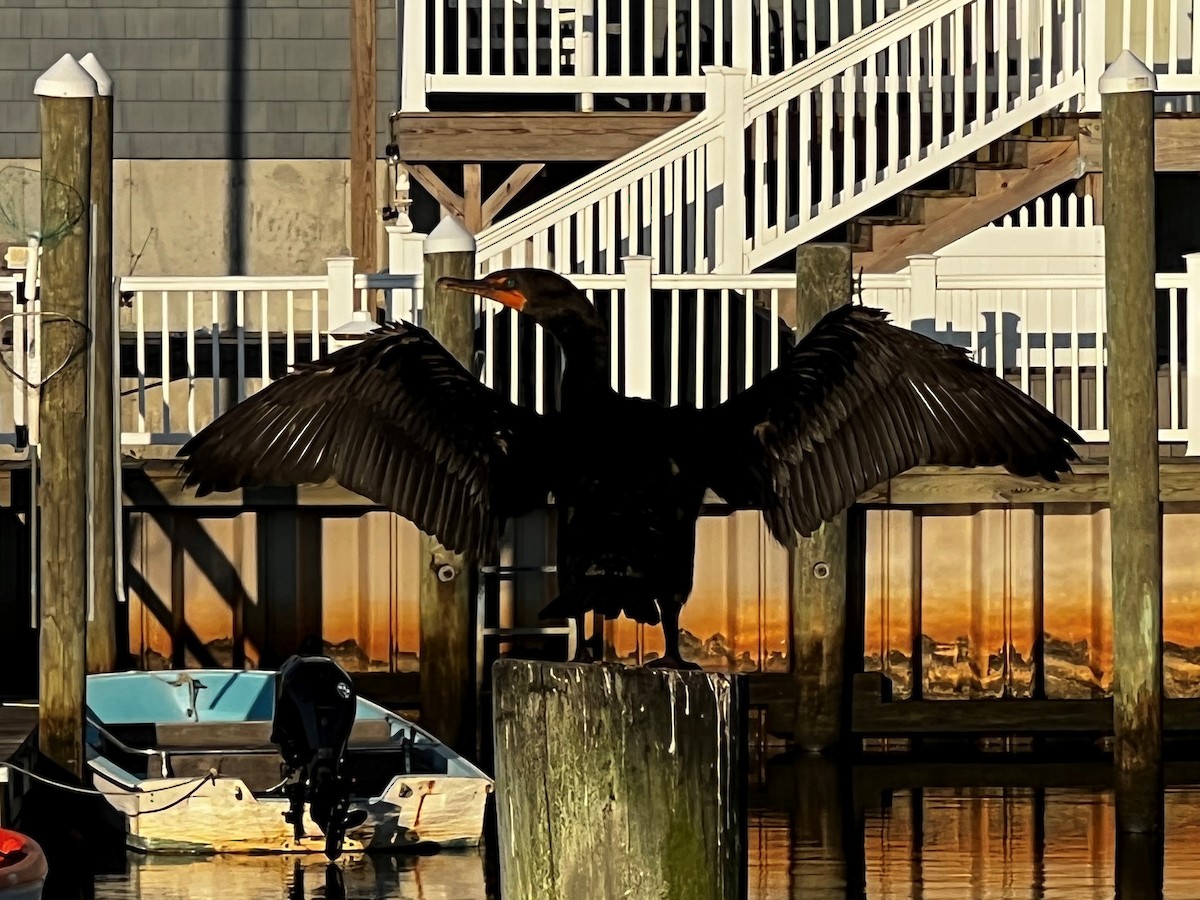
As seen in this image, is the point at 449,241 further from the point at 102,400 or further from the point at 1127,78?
the point at 1127,78

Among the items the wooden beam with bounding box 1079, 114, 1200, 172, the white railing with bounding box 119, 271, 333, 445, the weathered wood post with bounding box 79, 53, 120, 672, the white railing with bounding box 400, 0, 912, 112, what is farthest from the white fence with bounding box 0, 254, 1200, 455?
the white railing with bounding box 400, 0, 912, 112

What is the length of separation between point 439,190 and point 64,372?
6516mm

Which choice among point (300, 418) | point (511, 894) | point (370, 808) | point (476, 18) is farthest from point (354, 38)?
point (511, 894)

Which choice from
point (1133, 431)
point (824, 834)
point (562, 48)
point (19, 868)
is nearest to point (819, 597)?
point (824, 834)

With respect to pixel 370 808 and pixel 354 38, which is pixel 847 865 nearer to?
pixel 370 808

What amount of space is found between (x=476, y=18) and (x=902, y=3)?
109 inches

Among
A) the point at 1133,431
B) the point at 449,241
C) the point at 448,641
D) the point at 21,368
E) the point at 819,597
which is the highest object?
the point at 449,241

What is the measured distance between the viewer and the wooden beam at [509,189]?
1553 centimetres

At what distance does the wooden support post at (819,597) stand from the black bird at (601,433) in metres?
3.77

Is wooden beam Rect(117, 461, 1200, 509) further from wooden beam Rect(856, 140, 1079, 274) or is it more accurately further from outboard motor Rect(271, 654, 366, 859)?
wooden beam Rect(856, 140, 1079, 274)

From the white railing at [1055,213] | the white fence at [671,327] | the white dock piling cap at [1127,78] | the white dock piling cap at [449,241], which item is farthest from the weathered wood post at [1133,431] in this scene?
the white railing at [1055,213]

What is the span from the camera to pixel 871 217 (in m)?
15.2

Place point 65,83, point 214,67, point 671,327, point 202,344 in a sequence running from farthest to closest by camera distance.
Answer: point 214,67 < point 202,344 < point 671,327 < point 65,83

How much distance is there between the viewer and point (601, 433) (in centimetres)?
676
